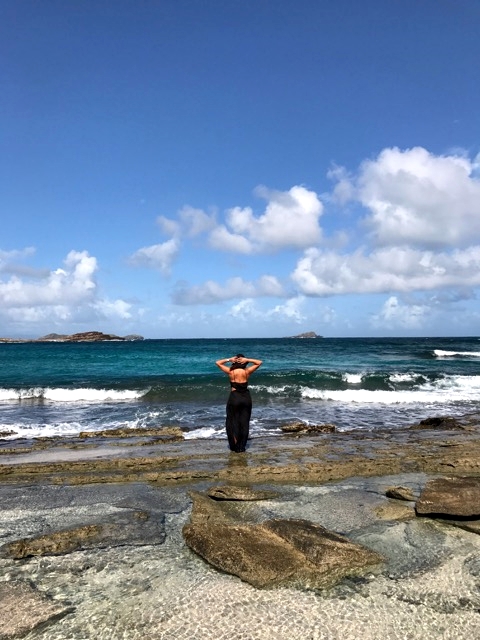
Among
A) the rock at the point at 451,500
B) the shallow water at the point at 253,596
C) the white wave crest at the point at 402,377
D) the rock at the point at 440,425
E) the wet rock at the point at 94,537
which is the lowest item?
the white wave crest at the point at 402,377

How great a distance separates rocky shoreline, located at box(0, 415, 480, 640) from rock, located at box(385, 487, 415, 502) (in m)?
0.02

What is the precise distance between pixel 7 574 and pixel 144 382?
25253mm

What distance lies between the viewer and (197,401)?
21500 mm

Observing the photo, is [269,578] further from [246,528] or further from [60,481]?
[60,481]

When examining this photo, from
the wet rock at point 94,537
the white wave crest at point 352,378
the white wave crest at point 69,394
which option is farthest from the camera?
the white wave crest at point 352,378

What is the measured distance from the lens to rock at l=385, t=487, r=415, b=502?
628 centimetres

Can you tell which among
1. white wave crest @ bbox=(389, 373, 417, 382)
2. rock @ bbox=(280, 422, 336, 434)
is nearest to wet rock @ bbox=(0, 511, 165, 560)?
rock @ bbox=(280, 422, 336, 434)

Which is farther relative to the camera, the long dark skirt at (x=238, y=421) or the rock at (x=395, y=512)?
the long dark skirt at (x=238, y=421)

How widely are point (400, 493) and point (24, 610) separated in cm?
495

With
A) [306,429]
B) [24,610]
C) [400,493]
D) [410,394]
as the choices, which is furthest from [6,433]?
[410,394]

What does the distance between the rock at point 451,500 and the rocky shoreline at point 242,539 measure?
0.02 metres

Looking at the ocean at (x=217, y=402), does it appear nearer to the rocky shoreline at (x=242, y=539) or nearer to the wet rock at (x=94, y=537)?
the rocky shoreline at (x=242, y=539)

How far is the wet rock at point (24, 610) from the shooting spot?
10.7ft

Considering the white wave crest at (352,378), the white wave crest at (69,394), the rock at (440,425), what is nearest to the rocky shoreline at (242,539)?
the rock at (440,425)
